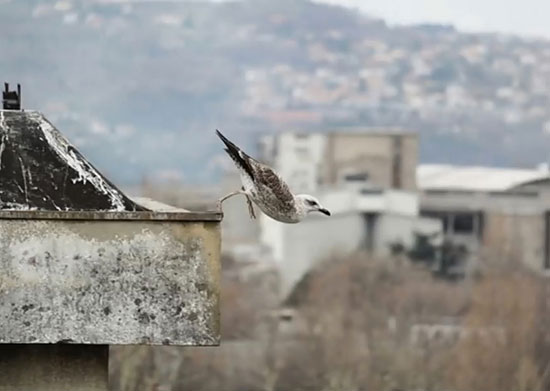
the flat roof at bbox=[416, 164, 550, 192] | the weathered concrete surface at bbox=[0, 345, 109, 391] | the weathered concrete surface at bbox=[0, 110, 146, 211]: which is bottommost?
the flat roof at bbox=[416, 164, 550, 192]

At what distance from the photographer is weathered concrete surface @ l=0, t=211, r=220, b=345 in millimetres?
14742

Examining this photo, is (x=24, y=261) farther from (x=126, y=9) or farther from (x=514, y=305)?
(x=126, y=9)

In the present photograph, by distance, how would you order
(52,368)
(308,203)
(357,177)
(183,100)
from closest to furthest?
(52,368) → (308,203) → (357,177) → (183,100)

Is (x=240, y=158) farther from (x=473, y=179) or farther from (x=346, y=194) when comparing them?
(x=473, y=179)

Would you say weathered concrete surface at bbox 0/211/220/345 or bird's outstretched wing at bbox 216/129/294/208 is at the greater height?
bird's outstretched wing at bbox 216/129/294/208

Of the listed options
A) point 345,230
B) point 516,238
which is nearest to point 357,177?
point 516,238

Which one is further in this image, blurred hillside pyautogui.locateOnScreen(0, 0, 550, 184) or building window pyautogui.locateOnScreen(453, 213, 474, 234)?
blurred hillside pyautogui.locateOnScreen(0, 0, 550, 184)

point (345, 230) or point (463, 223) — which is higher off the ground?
point (345, 230)

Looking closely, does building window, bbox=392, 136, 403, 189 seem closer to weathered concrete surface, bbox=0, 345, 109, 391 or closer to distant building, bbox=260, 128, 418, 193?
distant building, bbox=260, 128, 418, 193

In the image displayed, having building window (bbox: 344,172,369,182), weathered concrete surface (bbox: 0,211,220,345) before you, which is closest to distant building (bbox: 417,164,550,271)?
building window (bbox: 344,172,369,182)

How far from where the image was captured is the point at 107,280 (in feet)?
48.4

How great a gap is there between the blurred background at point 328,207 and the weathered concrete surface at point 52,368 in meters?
8.16

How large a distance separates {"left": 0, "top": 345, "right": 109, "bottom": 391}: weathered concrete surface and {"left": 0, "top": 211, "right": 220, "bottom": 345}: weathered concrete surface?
0.18 m

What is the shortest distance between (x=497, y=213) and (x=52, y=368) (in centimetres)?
8841
